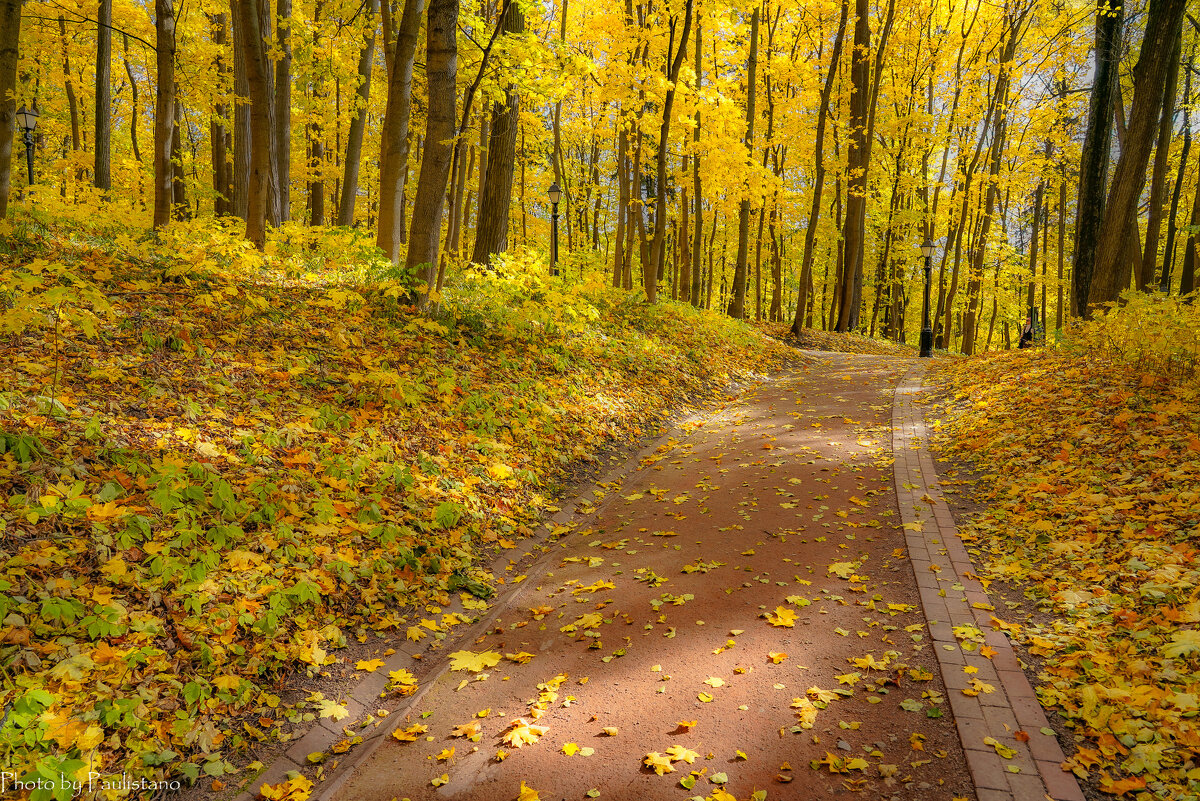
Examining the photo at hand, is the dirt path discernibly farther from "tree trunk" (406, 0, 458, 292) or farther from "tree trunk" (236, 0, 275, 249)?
"tree trunk" (236, 0, 275, 249)

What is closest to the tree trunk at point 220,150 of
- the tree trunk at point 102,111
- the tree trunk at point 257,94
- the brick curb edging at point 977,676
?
the tree trunk at point 102,111

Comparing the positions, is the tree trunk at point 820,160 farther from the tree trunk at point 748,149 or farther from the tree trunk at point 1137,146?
the tree trunk at point 1137,146

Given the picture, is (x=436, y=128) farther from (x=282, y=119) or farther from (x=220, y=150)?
(x=220, y=150)

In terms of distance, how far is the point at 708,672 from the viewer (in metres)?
3.82

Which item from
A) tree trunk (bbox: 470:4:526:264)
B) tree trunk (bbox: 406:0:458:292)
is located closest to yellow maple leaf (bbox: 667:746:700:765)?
tree trunk (bbox: 406:0:458:292)

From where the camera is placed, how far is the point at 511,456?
268 inches

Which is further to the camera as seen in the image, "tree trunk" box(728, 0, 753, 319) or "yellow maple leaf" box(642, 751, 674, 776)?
"tree trunk" box(728, 0, 753, 319)

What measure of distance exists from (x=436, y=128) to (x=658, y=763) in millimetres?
7663

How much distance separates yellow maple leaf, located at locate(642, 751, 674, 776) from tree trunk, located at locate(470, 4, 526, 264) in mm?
8815

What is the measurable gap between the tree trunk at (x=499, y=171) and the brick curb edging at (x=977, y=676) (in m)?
7.87

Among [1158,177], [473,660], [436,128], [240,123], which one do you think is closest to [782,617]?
[473,660]

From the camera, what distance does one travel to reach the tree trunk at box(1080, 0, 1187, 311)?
30.2 ft

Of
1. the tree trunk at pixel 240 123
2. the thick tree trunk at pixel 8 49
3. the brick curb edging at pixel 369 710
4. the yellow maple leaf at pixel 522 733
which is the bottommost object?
the brick curb edging at pixel 369 710

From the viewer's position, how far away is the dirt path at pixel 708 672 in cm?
305
